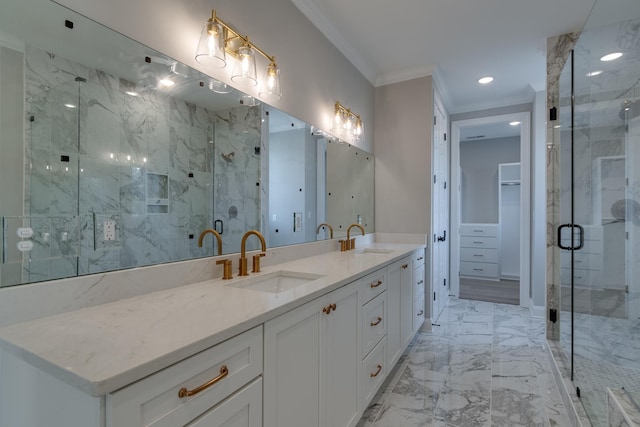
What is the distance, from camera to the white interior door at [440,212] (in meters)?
3.40

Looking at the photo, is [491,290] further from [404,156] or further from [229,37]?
[229,37]

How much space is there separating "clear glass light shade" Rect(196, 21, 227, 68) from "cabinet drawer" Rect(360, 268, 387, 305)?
1.33 m

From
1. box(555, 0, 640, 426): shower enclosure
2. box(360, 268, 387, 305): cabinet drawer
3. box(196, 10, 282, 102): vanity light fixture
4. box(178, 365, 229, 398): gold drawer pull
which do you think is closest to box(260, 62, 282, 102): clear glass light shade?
box(196, 10, 282, 102): vanity light fixture

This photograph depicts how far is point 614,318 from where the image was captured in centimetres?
198

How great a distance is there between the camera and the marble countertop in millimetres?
634

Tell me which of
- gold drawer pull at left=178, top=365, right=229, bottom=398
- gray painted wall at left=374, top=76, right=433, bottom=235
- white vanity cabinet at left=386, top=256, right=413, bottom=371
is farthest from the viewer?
gray painted wall at left=374, top=76, right=433, bottom=235

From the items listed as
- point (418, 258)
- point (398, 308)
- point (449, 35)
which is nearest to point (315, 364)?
point (398, 308)

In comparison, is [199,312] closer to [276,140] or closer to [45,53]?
[45,53]

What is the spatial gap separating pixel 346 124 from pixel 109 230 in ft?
6.91

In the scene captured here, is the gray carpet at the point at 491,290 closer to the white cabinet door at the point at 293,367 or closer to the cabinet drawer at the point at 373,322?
the cabinet drawer at the point at 373,322

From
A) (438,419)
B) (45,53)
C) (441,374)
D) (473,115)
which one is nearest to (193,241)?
(45,53)

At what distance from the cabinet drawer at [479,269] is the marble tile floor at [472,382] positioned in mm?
2193

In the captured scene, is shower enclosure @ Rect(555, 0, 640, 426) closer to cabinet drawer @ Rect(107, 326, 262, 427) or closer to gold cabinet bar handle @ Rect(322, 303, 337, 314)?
gold cabinet bar handle @ Rect(322, 303, 337, 314)

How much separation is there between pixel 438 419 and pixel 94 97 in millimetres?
2291
